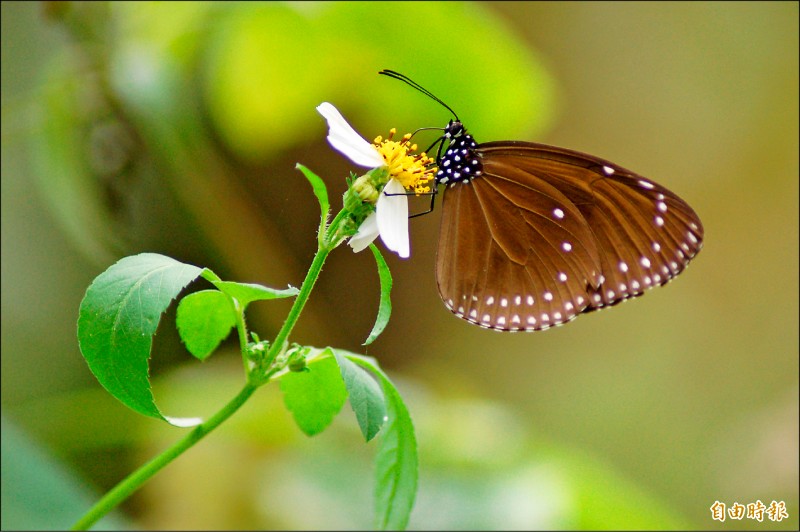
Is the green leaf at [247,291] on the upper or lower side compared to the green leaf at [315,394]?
upper

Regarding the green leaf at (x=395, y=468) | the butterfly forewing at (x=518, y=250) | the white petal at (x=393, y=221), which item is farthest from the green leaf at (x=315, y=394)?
the butterfly forewing at (x=518, y=250)

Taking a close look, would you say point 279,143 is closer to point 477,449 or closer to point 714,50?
point 477,449

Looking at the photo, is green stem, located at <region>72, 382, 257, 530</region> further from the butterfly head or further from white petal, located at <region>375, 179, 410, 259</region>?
the butterfly head

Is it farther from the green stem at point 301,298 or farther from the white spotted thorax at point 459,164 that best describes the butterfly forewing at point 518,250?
the green stem at point 301,298

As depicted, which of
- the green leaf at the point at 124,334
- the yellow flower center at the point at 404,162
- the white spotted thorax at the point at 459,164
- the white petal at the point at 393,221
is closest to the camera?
the green leaf at the point at 124,334

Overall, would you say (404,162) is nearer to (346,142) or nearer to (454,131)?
(346,142)

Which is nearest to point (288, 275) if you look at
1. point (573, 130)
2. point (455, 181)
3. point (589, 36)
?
point (455, 181)
